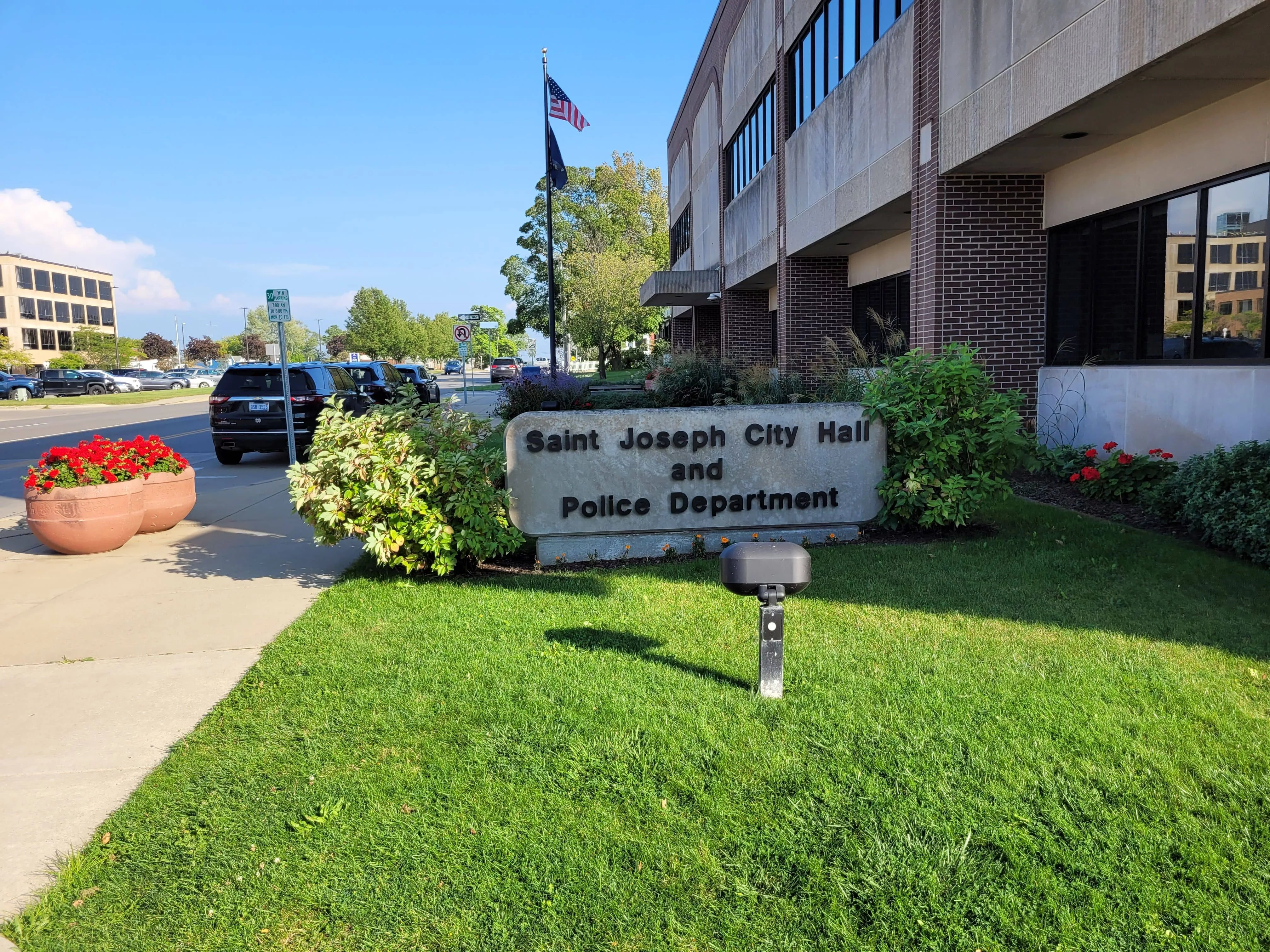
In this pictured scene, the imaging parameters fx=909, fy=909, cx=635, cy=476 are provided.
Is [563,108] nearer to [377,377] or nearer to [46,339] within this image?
[377,377]

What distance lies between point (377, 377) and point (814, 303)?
35.5ft

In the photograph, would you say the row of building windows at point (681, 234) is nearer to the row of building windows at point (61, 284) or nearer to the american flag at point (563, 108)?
the american flag at point (563, 108)

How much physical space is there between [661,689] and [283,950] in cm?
218

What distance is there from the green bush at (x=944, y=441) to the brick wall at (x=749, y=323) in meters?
20.6

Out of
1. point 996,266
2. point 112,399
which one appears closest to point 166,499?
point 996,266

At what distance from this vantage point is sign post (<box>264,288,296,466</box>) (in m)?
13.8

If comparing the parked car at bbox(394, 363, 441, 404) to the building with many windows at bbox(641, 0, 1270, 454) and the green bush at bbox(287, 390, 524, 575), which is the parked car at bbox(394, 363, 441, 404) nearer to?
the building with many windows at bbox(641, 0, 1270, 454)

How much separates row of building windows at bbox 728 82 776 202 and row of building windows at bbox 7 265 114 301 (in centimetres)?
8975

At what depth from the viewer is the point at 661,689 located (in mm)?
4543

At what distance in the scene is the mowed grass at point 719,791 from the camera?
112 inches

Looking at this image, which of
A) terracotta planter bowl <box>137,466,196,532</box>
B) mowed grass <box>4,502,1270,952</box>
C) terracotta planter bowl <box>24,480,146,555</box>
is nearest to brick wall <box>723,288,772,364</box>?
terracotta planter bowl <box>137,466,196,532</box>

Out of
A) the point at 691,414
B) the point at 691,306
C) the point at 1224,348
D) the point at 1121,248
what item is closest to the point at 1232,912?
the point at 691,414

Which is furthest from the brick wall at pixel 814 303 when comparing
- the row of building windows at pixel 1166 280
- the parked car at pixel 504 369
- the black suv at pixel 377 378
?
the parked car at pixel 504 369

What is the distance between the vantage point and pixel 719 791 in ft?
11.6
